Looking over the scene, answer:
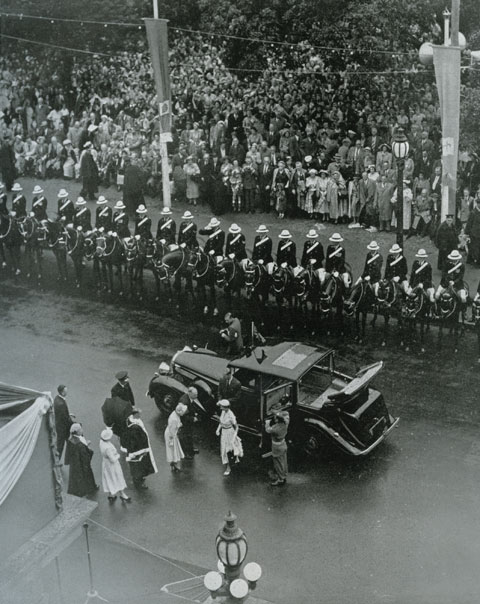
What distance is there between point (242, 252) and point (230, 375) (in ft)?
18.6

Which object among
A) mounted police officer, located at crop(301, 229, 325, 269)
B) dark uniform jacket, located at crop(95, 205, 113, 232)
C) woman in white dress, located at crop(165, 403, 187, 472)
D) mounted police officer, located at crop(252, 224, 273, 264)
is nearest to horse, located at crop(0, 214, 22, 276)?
dark uniform jacket, located at crop(95, 205, 113, 232)

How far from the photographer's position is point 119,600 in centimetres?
1041

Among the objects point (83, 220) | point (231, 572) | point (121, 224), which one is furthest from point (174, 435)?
point (83, 220)

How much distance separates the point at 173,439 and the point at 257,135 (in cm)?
1376

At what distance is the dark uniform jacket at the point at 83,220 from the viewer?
2069cm

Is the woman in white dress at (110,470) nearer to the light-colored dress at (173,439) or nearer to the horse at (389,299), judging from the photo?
the light-colored dress at (173,439)

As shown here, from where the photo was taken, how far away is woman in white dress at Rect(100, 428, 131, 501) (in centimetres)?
1262

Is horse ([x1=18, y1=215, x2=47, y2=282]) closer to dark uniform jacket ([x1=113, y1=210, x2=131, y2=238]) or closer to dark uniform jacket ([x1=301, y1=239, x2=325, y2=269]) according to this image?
dark uniform jacket ([x1=113, y1=210, x2=131, y2=238])

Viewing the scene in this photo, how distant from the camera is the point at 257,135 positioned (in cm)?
2525

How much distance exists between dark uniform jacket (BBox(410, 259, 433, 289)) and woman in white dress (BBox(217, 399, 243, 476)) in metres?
5.49

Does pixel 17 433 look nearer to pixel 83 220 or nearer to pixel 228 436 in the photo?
pixel 228 436

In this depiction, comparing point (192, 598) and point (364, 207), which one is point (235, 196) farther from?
point (192, 598)

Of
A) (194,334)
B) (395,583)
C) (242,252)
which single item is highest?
(242,252)

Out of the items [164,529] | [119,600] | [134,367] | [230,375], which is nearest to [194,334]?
[134,367]
